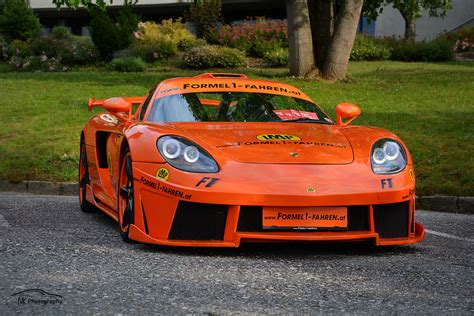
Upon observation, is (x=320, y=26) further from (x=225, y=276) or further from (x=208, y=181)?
(x=225, y=276)

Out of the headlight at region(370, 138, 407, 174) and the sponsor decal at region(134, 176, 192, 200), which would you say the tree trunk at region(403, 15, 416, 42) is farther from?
the sponsor decal at region(134, 176, 192, 200)

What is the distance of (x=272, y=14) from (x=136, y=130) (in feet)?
131

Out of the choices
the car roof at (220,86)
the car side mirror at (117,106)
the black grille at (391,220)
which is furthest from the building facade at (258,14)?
the black grille at (391,220)

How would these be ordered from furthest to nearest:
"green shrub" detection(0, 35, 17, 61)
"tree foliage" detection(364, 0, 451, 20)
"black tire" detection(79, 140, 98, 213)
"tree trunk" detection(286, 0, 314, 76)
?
"green shrub" detection(0, 35, 17, 61) → "tree foliage" detection(364, 0, 451, 20) → "tree trunk" detection(286, 0, 314, 76) → "black tire" detection(79, 140, 98, 213)

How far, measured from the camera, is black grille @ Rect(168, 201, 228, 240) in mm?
5746

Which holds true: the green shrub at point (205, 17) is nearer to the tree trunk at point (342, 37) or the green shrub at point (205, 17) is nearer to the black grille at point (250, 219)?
the tree trunk at point (342, 37)

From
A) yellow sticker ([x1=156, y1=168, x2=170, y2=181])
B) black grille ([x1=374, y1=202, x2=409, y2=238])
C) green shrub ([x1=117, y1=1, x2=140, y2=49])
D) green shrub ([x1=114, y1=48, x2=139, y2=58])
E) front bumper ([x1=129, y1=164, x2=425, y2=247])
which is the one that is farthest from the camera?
green shrub ([x1=117, y1=1, x2=140, y2=49])

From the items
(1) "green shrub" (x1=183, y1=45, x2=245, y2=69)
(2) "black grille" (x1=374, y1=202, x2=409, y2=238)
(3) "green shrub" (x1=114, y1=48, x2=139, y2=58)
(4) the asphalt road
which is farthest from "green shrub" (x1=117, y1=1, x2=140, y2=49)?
(2) "black grille" (x1=374, y1=202, x2=409, y2=238)

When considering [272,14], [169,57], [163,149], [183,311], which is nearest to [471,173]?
[163,149]

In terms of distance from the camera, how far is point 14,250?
5.92 m

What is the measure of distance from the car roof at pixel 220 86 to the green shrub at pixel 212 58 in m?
20.2

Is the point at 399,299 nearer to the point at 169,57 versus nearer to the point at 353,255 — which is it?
the point at 353,255

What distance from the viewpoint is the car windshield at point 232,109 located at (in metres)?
6.96

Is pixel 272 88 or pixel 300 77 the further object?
pixel 300 77
